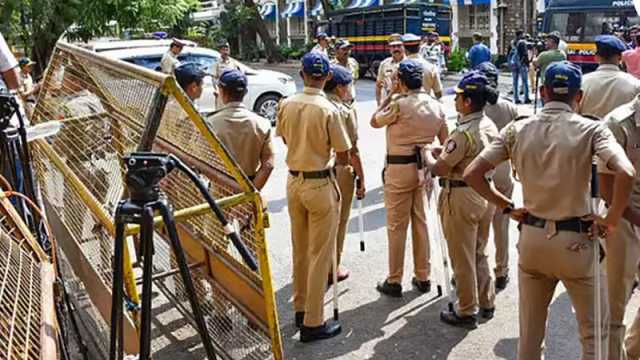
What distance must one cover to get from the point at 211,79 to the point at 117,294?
445 inches

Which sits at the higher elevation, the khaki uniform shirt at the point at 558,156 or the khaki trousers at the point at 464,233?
the khaki uniform shirt at the point at 558,156

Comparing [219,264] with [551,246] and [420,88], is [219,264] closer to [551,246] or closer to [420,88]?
[551,246]

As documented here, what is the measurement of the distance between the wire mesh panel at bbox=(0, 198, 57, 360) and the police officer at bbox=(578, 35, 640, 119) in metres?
4.12

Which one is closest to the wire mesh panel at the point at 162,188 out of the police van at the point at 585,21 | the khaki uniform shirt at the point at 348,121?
the khaki uniform shirt at the point at 348,121

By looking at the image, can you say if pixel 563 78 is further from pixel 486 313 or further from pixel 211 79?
pixel 211 79

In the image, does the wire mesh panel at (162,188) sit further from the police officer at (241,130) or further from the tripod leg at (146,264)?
the tripod leg at (146,264)

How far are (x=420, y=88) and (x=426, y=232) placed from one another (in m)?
1.13

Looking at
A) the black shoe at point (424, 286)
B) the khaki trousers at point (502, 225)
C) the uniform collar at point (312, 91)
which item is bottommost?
the black shoe at point (424, 286)

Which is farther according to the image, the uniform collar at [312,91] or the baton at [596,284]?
the uniform collar at [312,91]

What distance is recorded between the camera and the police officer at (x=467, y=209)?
4.46 meters

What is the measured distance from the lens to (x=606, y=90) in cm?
537

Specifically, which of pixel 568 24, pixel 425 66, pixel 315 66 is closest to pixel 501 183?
pixel 315 66

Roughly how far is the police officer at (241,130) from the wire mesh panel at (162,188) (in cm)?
57

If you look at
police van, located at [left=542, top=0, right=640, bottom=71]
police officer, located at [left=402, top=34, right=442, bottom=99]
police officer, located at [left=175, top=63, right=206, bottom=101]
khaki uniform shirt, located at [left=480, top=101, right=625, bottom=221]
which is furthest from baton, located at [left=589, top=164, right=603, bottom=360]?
police van, located at [left=542, top=0, right=640, bottom=71]
